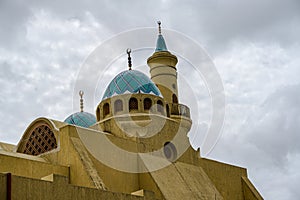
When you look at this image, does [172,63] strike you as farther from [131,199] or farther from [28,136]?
[131,199]

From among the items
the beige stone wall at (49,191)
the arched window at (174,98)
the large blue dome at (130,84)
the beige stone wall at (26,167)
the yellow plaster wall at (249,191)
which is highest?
the arched window at (174,98)

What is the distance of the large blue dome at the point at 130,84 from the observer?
69.3ft

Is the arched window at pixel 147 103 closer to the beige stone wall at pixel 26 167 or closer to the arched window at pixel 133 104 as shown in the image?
the arched window at pixel 133 104

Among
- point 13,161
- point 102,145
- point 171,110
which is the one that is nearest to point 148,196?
point 102,145

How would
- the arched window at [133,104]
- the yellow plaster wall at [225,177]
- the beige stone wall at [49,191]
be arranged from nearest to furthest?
1. the beige stone wall at [49,191]
2. the arched window at [133,104]
3. the yellow plaster wall at [225,177]

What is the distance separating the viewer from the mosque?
1485cm

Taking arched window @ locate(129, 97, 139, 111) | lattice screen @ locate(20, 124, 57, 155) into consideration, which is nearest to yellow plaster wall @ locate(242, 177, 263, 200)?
arched window @ locate(129, 97, 139, 111)

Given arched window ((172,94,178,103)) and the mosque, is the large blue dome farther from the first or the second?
arched window ((172,94,178,103))

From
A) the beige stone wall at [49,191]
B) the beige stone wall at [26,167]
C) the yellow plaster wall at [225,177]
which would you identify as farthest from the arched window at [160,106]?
the beige stone wall at [49,191]

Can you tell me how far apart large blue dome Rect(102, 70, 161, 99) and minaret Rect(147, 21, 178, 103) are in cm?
295

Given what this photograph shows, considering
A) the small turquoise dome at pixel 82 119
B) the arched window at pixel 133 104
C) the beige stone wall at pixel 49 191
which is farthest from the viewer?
the small turquoise dome at pixel 82 119

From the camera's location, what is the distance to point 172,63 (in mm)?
25406

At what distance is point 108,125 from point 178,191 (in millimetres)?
4165

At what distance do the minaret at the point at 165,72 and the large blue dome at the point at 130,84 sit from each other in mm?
2948
